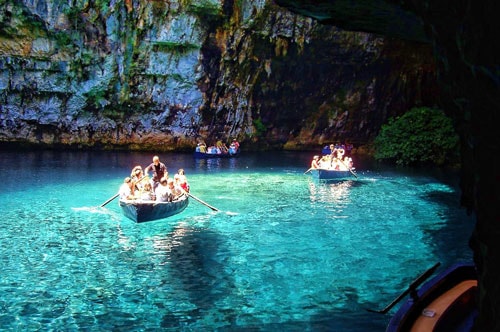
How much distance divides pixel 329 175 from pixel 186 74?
18.6 meters

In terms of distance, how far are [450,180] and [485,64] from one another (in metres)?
23.9

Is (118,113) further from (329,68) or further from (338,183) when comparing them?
(338,183)

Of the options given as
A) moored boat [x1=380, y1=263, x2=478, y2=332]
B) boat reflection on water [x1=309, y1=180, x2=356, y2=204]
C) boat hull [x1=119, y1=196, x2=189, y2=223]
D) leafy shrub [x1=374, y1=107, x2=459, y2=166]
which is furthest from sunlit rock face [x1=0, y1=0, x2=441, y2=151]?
moored boat [x1=380, y1=263, x2=478, y2=332]

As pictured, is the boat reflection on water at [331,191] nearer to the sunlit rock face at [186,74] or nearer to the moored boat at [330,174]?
the moored boat at [330,174]

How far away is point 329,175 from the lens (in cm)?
2528

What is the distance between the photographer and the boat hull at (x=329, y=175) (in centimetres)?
2500

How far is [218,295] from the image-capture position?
8.50m

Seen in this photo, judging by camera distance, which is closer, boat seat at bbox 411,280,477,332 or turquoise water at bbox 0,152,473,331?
boat seat at bbox 411,280,477,332

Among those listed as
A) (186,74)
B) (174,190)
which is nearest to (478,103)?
(174,190)

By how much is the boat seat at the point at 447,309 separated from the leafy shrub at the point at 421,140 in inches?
1103

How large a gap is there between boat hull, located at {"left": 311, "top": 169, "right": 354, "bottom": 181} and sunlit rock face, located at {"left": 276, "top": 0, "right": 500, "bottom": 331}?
67.2ft

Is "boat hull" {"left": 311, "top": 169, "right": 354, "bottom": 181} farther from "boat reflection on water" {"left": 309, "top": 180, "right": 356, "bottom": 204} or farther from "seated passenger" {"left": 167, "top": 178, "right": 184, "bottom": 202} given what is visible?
"seated passenger" {"left": 167, "top": 178, "right": 184, "bottom": 202}

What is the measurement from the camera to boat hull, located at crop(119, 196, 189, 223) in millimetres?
13523

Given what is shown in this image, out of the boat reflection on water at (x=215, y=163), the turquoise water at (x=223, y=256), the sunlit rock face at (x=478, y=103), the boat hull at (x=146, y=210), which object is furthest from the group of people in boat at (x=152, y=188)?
the boat reflection on water at (x=215, y=163)
